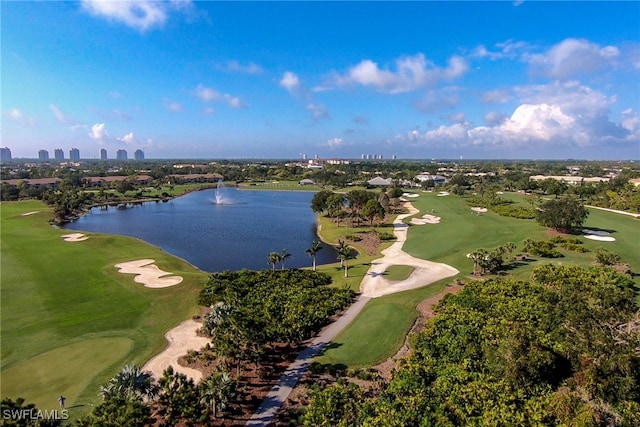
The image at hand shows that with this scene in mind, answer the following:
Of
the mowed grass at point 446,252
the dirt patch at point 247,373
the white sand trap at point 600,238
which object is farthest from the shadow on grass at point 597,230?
the dirt patch at point 247,373

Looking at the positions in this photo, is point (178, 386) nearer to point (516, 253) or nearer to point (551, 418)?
point (551, 418)

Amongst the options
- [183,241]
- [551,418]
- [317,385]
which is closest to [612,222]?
[551,418]

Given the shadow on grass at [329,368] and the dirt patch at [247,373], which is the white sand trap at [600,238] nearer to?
the shadow on grass at [329,368]

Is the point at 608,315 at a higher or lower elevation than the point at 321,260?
higher

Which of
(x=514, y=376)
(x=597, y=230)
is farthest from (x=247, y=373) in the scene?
(x=597, y=230)

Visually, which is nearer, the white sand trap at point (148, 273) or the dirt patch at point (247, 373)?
the dirt patch at point (247, 373)

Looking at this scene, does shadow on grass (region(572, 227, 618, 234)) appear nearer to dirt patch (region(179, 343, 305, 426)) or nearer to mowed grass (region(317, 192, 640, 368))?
mowed grass (region(317, 192, 640, 368))

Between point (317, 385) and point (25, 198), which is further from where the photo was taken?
point (25, 198)
